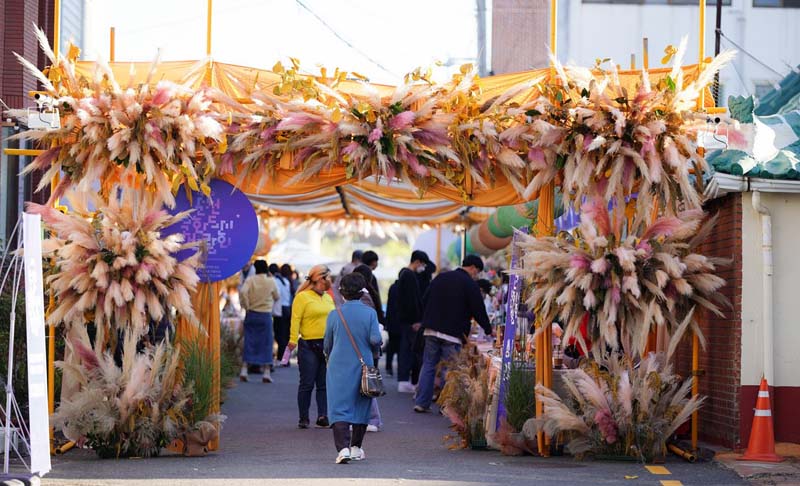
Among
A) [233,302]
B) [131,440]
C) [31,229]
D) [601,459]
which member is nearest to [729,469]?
[601,459]

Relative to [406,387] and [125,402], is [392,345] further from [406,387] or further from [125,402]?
[125,402]

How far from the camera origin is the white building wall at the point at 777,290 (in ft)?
36.1

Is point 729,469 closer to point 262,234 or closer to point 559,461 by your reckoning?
point 559,461

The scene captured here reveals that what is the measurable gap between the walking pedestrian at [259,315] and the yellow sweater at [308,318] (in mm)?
6362

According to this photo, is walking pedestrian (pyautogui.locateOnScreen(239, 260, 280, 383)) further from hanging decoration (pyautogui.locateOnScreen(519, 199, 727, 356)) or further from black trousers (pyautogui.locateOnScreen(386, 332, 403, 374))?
hanging decoration (pyautogui.locateOnScreen(519, 199, 727, 356))

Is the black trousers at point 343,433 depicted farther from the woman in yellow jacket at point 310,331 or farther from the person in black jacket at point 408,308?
the person in black jacket at point 408,308

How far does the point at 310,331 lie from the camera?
43.4 feet

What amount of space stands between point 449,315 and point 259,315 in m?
5.85

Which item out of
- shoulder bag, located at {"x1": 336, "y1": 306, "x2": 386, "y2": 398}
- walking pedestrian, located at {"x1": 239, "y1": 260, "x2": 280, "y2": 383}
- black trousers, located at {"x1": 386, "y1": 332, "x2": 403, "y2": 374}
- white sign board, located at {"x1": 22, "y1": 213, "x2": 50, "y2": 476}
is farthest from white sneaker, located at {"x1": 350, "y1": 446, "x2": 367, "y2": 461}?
walking pedestrian, located at {"x1": 239, "y1": 260, "x2": 280, "y2": 383}

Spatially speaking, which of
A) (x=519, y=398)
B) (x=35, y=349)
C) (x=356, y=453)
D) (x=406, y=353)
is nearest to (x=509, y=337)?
(x=519, y=398)

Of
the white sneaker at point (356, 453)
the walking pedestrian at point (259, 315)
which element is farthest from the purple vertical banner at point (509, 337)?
the walking pedestrian at point (259, 315)

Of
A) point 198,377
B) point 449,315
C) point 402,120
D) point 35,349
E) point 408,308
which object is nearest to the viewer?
point 35,349

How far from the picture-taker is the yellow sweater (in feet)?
43.3

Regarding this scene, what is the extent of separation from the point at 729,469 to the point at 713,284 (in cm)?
165
